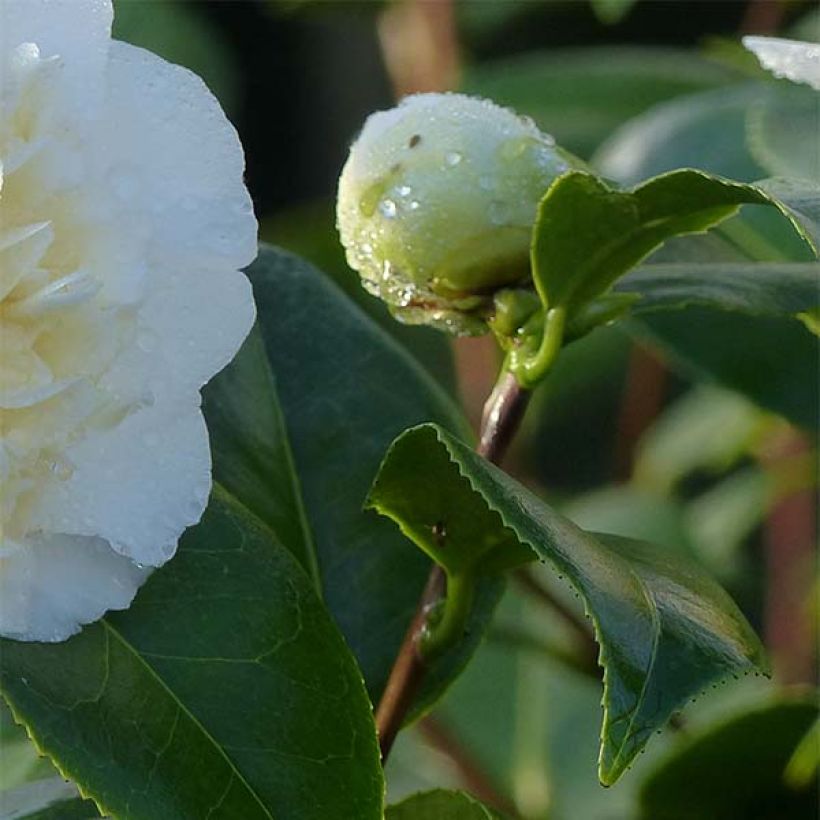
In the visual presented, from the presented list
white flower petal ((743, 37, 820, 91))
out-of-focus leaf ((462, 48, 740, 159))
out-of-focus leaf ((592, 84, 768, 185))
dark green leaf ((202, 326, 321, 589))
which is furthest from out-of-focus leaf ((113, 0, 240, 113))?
white flower petal ((743, 37, 820, 91))

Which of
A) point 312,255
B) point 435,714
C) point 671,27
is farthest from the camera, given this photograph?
point 671,27

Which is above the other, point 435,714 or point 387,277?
point 387,277

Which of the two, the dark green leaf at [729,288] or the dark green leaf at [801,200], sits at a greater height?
the dark green leaf at [801,200]

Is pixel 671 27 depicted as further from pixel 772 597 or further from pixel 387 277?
pixel 387 277

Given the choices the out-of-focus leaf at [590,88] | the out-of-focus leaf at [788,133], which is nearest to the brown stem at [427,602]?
the out-of-focus leaf at [788,133]

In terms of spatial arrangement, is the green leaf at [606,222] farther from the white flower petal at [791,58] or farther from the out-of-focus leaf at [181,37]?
the out-of-focus leaf at [181,37]

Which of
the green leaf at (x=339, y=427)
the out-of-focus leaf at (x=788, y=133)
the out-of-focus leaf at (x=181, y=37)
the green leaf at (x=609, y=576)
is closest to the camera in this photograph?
the green leaf at (x=609, y=576)

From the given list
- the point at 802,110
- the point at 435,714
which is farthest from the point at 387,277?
the point at 435,714
